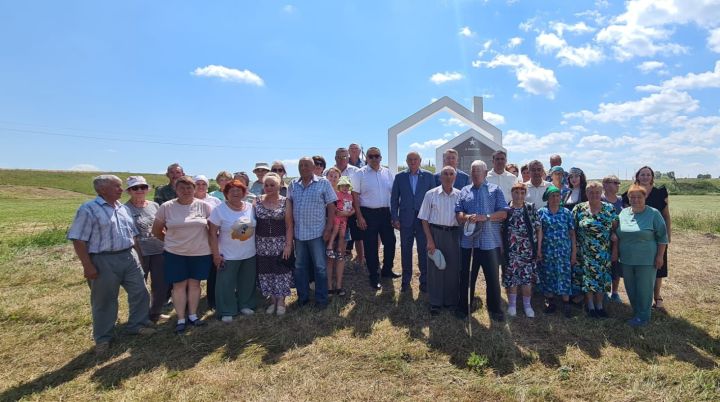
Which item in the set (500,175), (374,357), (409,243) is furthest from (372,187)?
(374,357)

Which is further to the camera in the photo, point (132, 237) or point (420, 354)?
point (132, 237)

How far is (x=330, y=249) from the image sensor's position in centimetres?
480

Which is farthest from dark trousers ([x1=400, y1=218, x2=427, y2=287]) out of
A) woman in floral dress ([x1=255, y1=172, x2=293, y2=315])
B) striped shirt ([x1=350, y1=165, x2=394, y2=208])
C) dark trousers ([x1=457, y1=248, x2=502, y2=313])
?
woman in floral dress ([x1=255, y1=172, x2=293, y2=315])

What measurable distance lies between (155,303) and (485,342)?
12.9ft

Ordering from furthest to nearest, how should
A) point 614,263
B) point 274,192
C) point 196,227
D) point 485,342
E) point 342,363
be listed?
1. point 614,263
2. point 274,192
3. point 196,227
4. point 485,342
5. point 342,363

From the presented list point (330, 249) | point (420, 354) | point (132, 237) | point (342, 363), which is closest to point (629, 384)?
point (420, 354)

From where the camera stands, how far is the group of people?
3.97 metres

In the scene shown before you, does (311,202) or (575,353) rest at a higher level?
(311,202)

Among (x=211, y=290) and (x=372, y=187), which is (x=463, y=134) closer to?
(x=372, y=187)

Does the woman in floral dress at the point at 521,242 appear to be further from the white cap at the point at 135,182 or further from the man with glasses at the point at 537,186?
the white cap at the point at 135,182

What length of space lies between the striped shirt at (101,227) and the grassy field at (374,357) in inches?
44.2

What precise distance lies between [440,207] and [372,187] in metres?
1.25

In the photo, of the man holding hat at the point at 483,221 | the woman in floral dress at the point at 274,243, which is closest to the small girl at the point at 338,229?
the woman in floral dress at the point at 274,243

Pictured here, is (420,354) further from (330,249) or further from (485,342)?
(330,249)
